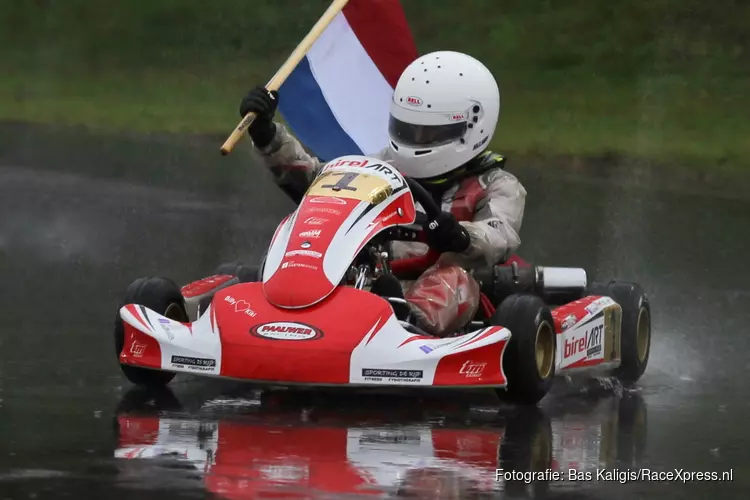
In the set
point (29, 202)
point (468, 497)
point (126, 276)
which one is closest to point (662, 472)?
point (468, 497)

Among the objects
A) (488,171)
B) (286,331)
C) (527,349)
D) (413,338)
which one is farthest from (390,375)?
(488,171)

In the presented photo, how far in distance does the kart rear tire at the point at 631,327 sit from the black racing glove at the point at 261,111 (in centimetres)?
186

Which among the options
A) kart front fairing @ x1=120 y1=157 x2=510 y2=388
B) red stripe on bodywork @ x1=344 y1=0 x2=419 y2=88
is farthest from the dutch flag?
kart front fairing @ x1=120 y1=157 x2=510 y2=388

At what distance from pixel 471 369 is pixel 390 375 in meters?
0.36

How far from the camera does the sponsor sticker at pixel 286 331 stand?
7.81 m

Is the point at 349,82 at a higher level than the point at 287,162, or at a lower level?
higher

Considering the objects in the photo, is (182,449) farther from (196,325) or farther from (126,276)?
(126,276)

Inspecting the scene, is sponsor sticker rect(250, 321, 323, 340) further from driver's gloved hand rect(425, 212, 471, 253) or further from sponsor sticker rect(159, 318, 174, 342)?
driver's gloved hand rect(425, 212, 471, 253)

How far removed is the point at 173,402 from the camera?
8.14 metres

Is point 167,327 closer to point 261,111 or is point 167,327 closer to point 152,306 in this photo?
point 152,306

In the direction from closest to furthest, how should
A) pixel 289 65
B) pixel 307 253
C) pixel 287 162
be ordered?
pixel 307 253, pixel 287 162, pixel 289 65

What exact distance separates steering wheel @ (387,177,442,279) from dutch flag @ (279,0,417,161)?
101 inches

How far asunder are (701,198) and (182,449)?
33.0 feet

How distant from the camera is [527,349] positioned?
8.15 metres
